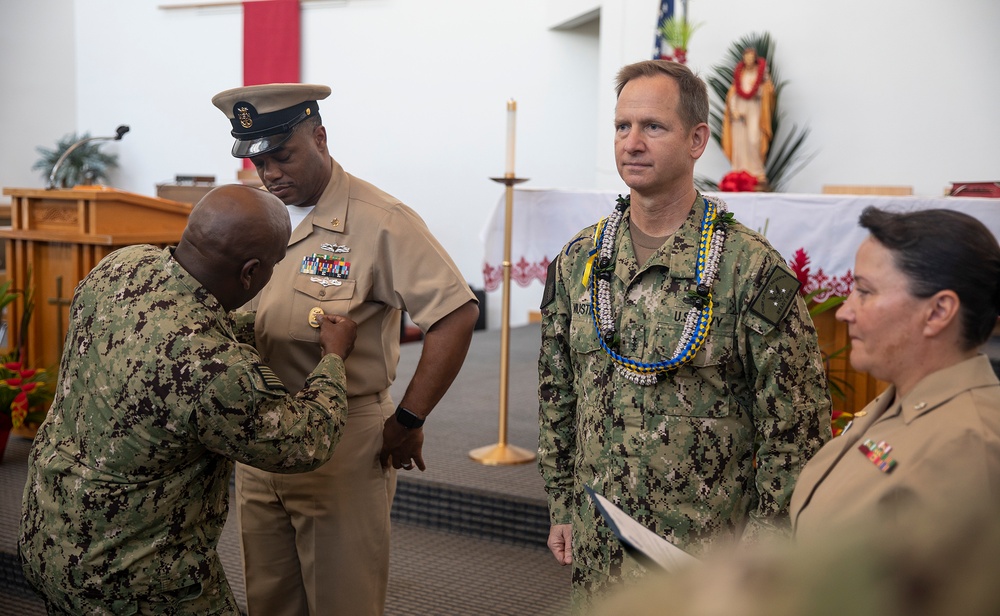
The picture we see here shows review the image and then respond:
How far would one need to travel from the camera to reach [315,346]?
204cm

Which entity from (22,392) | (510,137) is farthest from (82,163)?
(510,137)

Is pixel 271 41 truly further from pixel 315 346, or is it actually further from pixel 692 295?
pixel 692 295

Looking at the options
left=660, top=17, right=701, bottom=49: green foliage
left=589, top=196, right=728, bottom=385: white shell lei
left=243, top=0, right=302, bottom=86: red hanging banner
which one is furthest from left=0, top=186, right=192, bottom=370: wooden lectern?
left=243, top=0, right=302, bottom=86: red hanging banner

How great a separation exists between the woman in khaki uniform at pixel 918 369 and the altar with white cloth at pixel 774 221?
215 centimetres

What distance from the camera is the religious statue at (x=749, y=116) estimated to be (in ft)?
20.5

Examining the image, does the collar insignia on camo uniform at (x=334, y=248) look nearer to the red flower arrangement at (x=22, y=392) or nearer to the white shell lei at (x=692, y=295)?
the white shell lei at (x=692, y=295)

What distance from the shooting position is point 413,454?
2.14 meters

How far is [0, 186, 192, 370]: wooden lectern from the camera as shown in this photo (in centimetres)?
420

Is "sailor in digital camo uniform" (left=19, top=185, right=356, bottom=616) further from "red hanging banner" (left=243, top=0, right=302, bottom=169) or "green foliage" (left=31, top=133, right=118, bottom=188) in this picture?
"green foliage" (left=31, top=133, right=118, bottom=188)

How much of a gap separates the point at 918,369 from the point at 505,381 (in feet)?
9.83

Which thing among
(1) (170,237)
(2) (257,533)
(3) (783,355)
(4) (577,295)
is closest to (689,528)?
(3) (783,355)

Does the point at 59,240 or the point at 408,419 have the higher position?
the point at 59,240

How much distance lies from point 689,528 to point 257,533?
98 centimetres

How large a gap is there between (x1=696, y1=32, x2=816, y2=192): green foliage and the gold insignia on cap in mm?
4822
